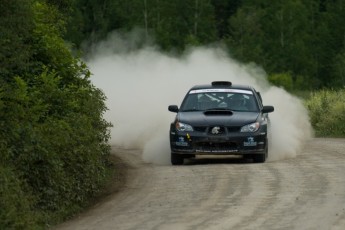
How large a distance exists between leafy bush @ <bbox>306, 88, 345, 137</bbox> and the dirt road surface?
1475 cm

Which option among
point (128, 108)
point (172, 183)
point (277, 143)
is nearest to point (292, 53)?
point (128, 108)

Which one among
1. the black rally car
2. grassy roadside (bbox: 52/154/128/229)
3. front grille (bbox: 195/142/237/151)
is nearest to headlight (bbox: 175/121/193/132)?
the black rally car

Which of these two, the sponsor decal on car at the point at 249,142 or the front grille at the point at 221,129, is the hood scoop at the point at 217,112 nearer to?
the front grille at the point at 221,129

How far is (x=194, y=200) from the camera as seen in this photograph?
53.0 ft

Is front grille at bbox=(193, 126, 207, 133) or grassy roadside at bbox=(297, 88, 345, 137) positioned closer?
front grille at bbox=(193, 126, 207, 133)

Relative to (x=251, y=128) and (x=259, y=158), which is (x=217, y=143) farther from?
(x=259, y=158)

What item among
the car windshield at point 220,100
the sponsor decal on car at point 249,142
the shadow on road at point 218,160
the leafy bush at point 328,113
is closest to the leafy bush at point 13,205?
the sponsor decal on car at point 249,142

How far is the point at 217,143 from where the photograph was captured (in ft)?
71.5

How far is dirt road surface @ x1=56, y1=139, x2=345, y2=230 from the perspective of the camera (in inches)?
549

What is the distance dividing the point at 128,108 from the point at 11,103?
58.7 feet

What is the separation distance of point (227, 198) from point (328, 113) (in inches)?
920

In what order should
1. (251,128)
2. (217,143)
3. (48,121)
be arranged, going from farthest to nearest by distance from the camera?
(251,128), (217,143), (48,121)

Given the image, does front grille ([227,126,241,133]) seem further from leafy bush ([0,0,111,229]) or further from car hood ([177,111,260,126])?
leafy bush ([0,0,111,229])

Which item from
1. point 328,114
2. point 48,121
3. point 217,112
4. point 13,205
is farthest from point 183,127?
A: point 328,114
